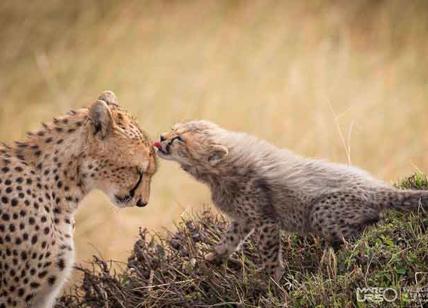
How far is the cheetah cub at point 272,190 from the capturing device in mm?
4141

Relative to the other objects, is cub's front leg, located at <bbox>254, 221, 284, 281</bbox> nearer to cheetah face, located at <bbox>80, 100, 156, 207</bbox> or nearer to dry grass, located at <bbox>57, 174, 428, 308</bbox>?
dry grass, located at <bbox>57, 174, 428, 308</bbox>

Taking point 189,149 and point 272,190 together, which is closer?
point 272,190

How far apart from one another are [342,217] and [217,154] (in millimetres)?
675

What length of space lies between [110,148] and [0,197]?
0.44 m

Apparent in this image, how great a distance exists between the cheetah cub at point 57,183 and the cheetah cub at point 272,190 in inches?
16.5

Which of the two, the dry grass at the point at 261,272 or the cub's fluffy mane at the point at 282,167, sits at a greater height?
the cub's fluffy mane at the point at 282,167

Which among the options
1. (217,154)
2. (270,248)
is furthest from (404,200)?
(217,154)

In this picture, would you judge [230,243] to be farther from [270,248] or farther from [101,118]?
[101,118]

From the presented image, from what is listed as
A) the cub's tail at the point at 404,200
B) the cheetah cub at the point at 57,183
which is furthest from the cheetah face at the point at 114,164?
the cub's tail at the point at 404,200

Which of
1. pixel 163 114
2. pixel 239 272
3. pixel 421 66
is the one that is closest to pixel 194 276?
pixel 239 272

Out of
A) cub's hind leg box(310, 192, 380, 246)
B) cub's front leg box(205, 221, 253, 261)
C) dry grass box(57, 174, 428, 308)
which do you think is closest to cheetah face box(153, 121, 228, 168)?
dry grass box(57, 174, 428, 308)

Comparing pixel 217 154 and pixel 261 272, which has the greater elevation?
pixel 217 154

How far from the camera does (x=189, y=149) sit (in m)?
4.55

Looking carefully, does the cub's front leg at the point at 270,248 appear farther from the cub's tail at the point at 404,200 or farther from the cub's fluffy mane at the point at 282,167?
the cub's tail at the point at 404,200
